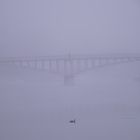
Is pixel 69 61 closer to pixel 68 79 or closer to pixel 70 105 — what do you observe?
pixel 68 79

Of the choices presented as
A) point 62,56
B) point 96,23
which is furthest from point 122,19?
point 62,56

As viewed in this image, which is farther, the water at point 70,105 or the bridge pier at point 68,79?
the bridge pier at point 68,79

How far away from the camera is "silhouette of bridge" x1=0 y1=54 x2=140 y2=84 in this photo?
6.10 ft

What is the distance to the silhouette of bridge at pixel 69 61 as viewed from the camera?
73.2 inches

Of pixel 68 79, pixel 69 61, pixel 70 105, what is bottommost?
pixel 70 105

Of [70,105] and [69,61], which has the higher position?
[69,61]

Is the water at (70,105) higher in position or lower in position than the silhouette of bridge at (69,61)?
lower

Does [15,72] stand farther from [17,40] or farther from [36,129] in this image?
[36,129]

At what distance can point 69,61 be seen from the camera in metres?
1.87

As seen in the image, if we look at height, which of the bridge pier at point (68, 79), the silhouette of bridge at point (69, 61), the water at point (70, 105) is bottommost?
the water at point (70, 105)

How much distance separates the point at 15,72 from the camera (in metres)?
1.87

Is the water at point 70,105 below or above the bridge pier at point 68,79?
below

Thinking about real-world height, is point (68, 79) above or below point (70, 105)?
above

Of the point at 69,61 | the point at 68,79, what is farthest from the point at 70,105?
the point at 69,61
